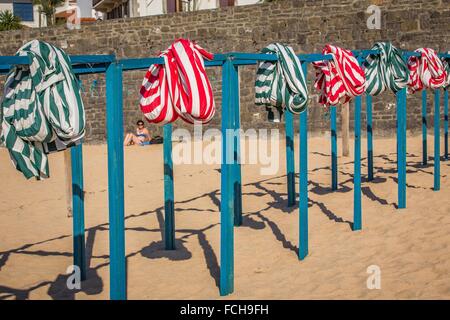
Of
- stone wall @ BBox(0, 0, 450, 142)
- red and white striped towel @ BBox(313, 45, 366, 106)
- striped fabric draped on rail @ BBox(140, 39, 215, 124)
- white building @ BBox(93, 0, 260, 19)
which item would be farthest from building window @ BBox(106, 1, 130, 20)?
striped fabric draped on rail @ BBox(140, 39, 215, 124)

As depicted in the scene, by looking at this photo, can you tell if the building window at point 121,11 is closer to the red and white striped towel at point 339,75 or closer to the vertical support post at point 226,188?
the red and white striped towel at point 339,75

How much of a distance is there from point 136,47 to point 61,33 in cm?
307

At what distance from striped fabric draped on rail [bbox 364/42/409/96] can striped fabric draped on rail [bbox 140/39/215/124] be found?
3037 millimetres

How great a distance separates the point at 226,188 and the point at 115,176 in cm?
126

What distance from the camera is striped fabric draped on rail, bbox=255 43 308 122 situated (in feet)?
18.2

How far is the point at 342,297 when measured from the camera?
4859mm

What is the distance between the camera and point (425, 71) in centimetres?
800

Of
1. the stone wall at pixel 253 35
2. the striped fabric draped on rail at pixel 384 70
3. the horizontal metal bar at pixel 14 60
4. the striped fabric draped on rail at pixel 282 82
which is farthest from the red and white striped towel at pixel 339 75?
the stone wall at pixel 253 35

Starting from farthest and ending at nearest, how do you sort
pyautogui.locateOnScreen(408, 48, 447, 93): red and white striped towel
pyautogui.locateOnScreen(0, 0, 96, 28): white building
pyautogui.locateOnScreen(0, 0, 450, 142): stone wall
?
1. pyautogui.locateOnScreen(0, 0, 96, 28): white building
2. pyautogui.locateOnScreen(0, 0, 450, 142): stone wall
3. pyautogui.locateOnScreen(408, 48, 447, 93): red and white striped towel

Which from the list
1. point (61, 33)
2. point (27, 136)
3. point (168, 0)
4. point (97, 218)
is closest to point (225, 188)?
point (27, 136)

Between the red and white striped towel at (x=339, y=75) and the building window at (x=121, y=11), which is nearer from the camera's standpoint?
the red and white striped towel at (x=339, y=75)

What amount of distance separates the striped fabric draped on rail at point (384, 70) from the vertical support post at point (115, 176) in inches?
148

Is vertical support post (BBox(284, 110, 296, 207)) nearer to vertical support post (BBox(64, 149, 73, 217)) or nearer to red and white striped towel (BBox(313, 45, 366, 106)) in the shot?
red and white striped towel (BBox(313, 45, 366, 106))

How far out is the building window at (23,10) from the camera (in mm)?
42875
